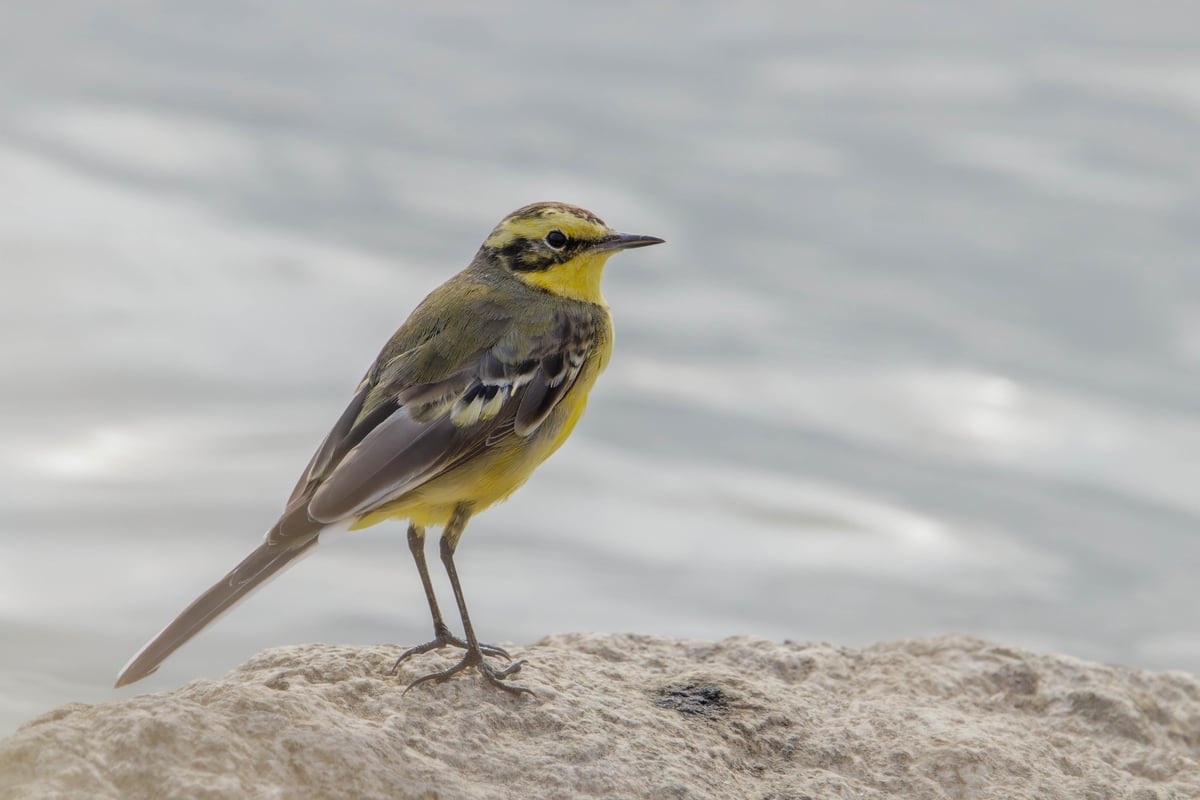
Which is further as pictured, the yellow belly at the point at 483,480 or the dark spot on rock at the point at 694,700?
the yellow belly at the point at 483,480

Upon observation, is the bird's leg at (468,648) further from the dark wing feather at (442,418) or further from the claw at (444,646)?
the dark wing feather at (442,418)

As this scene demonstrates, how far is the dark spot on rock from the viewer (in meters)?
6.57

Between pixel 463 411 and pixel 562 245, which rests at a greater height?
pixel 562 245

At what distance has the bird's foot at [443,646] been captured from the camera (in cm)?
679

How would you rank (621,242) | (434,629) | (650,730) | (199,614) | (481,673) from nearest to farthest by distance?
(199,614)
(650,730)
(481,673)
(434,629)
(621,242)

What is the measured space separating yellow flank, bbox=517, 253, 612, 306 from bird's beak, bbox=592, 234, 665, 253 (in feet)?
0.16

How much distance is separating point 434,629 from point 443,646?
0.12 m

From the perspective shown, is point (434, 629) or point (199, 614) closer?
point (199, 614)

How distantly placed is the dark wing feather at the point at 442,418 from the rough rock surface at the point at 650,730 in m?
0.78

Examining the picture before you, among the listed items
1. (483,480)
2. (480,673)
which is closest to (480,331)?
A: (483,480)

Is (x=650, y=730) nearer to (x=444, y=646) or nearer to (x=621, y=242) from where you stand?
(x=444, y=646)

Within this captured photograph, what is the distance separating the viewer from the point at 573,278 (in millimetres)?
8055

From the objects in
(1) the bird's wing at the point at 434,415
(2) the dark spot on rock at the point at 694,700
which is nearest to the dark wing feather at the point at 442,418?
(1) the bird's wing at the point at 434,415

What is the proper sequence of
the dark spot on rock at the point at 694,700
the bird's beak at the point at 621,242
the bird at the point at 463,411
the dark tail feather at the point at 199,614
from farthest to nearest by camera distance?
the bird's beak at the point at 621,242 < the dark spot on rock at the point at 694,700 < the bird at the point at 463,411 < the dark tail feather at the point at 199,614
